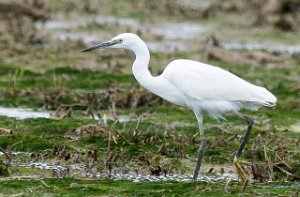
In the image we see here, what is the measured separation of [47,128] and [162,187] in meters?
3.64

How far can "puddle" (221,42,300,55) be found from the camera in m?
20.8

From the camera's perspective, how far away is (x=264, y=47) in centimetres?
2138

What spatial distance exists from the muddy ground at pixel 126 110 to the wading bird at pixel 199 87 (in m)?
0.64

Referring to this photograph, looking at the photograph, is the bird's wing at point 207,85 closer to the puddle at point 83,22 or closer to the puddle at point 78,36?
the puddle at point 78,36

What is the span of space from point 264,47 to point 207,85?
1191 centimetres

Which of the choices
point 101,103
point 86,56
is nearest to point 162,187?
point 101,103

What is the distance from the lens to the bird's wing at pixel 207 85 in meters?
9.62

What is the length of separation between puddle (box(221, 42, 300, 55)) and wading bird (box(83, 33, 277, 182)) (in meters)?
10.9

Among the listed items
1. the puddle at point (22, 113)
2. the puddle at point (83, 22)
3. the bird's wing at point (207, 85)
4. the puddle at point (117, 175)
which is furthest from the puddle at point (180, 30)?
the bird's wing at point (207, 85)

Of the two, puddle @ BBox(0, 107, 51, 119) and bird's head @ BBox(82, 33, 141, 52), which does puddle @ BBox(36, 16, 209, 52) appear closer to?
puddle @ BBox(0, 107, 51, 119)

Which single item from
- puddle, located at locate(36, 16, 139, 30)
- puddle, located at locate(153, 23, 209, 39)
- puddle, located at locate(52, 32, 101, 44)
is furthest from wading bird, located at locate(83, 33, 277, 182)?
puddle, located at locate(36, 16, 139, 30)

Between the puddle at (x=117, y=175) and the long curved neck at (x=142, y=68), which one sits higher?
the long curved neck at (x=142, y=68)

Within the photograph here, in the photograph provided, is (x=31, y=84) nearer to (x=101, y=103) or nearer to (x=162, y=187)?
(x=101, y=103)

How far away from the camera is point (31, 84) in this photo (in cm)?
1514
